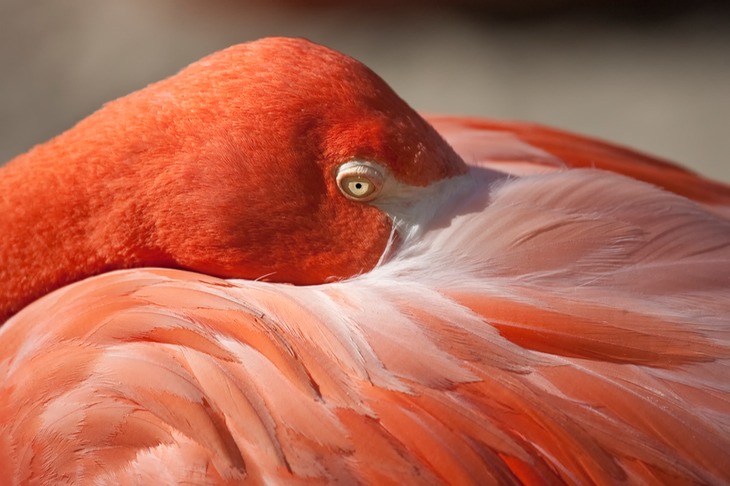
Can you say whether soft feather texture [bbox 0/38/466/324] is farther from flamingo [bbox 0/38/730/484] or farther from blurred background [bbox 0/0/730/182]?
blurred background [bbox 0/0/730/182]

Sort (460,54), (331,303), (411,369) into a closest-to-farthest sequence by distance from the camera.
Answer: (411,369) < (331,303) < (460,54)

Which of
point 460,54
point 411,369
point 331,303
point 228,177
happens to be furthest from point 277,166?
point 460,54

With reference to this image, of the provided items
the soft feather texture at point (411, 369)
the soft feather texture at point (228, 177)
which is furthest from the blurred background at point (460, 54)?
the soft feather texture at point (411, 369)

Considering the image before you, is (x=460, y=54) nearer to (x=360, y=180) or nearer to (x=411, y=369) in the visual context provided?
(x=360, y=180)

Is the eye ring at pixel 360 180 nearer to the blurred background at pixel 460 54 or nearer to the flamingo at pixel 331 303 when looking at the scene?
the flamingo at pixel 331 303

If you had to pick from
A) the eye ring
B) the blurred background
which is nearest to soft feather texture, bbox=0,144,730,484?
the eye ring

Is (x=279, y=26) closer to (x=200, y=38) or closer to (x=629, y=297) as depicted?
(x=200, y=38)
